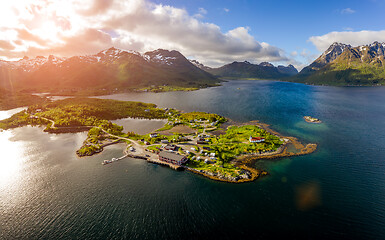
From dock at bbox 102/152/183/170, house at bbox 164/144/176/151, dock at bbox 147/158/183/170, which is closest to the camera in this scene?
dock at bbox 147/158/183/170

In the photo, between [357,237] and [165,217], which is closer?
[357,237]

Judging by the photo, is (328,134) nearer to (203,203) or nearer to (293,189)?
(293,189)

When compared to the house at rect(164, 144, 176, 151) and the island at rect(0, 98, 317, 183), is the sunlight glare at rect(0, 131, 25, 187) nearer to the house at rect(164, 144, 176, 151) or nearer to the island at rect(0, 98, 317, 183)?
the island at rect(0, 98, 317, 183)

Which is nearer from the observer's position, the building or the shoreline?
the shoreline

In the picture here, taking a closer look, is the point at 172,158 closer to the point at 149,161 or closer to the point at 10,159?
the point at 149,161

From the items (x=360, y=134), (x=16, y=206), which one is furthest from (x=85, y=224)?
(x=360, y=134)

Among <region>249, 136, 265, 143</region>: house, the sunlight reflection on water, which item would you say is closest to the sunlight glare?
the sunlight reflection on water

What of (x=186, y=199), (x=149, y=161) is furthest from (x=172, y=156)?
(x=186, y=199)

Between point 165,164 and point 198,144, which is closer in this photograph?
point 165,164

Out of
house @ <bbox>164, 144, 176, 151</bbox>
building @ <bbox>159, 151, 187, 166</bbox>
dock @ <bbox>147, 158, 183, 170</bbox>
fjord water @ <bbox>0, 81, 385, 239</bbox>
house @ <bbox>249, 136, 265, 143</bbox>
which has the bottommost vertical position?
fjord water @ <bbox>0, 81, 385, 239</bbox>
